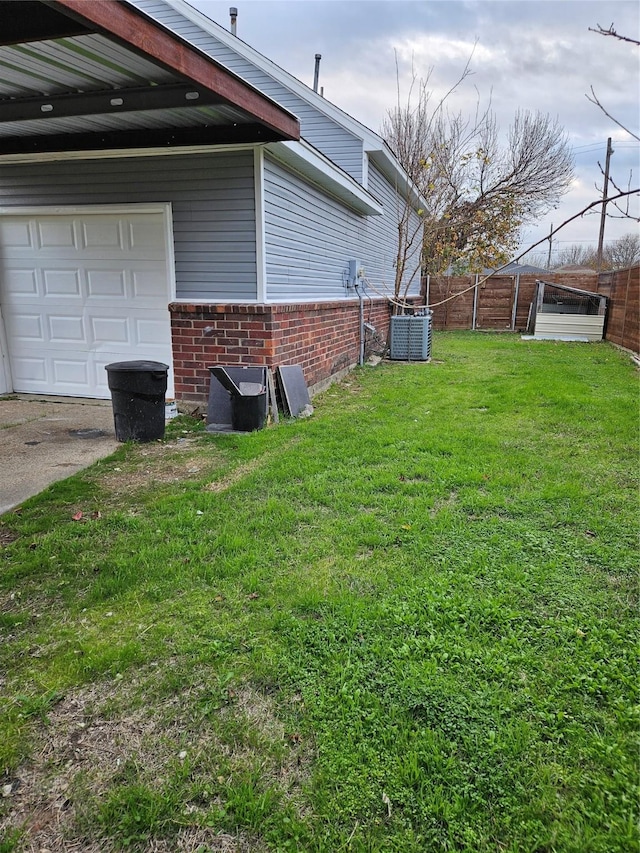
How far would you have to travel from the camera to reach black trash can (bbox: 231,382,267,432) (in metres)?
5.19

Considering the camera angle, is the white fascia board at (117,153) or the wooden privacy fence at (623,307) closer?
the white fascia board at (117,153)

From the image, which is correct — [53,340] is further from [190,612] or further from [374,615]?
[374,615]

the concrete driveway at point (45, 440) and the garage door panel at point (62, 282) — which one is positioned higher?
the garage door panel at point (62, 282)

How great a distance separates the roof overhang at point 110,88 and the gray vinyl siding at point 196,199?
0.26m

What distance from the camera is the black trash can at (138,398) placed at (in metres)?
4.62

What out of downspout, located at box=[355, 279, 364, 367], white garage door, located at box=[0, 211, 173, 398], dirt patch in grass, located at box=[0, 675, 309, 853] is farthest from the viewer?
downspout, located at box=[355, 279, 364, 367]

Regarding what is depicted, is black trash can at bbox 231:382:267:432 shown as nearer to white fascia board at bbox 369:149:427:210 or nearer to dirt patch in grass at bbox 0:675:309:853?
dirt patch in grass at bbox 0:675:309:853

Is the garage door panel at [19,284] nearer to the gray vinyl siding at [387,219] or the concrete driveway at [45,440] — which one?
the concrete driveway at [45,440]

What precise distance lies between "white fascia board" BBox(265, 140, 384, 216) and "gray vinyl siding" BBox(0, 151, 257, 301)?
47cm

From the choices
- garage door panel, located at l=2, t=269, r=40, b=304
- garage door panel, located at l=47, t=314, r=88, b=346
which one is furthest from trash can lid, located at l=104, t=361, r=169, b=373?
garage door panel, located at l=2, t=269, r=40, b=304

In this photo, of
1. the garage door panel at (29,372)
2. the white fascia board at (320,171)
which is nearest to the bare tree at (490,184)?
the white fascia board at (320,171)

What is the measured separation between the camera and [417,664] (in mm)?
1990

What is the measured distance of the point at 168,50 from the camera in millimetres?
3254

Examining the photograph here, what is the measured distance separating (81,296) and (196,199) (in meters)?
1.89
